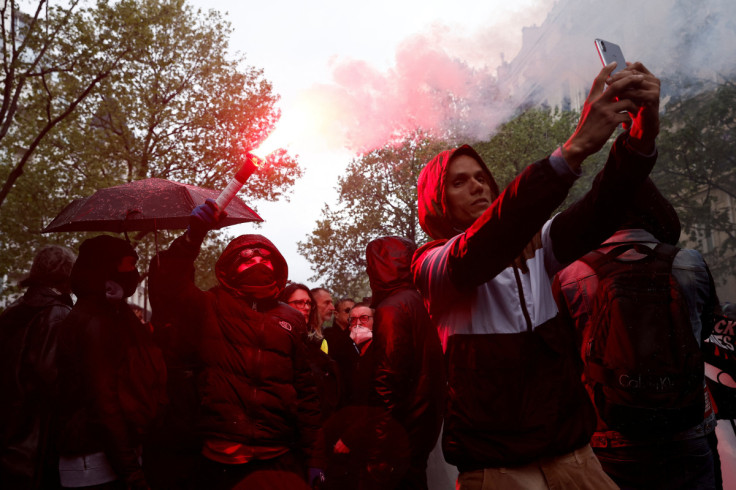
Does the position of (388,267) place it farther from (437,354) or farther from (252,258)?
(252,258)

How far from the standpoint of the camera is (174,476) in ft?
13.8

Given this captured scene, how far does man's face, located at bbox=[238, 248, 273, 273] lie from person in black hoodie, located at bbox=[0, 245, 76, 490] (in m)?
1.22

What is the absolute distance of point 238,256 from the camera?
419cm

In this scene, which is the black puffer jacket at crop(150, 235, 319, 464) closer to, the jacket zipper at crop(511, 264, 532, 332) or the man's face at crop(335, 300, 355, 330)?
the jacket zipper at crop(511, 264, 532, 332)

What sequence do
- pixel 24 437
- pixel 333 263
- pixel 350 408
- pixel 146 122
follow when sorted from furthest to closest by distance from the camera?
pixel 333 263, pixel 146 122, pixel 350 408, pixel 24 437

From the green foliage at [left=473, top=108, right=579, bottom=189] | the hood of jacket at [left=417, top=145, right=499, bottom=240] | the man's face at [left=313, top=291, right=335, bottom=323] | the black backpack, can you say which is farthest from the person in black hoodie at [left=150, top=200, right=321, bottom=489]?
the green foliage at [left=473, top=108, right=579, bottom=189]

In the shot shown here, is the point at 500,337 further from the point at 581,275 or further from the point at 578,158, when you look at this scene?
the point at 581,275

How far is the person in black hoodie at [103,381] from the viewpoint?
3.51 meters

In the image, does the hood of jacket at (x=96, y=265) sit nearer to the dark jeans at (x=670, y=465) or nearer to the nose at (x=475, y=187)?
the nose at (x=475, y=187)

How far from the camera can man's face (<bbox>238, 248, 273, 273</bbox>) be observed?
13.7ft

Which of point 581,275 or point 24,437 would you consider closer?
point 581,275

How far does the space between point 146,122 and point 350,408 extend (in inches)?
602

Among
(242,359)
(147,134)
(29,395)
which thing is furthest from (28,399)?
(147,134)

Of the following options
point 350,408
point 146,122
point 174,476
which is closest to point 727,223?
point 146,122
